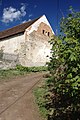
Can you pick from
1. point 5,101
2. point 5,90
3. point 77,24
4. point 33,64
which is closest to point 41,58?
point 33,64

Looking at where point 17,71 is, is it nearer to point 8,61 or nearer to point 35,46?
point 8,61

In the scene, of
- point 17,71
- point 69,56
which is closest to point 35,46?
point 17,71

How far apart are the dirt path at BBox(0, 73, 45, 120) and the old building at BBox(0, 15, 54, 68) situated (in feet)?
39.2

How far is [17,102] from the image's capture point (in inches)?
496

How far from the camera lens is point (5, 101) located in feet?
41.5

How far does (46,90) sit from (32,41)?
57.6 ft

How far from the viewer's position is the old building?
30.4 m

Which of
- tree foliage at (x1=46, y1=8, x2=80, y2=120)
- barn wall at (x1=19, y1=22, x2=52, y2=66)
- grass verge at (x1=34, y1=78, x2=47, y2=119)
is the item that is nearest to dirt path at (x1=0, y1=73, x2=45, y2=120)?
grass verge at (x1=34, y1=78, x2=47, y2=119)

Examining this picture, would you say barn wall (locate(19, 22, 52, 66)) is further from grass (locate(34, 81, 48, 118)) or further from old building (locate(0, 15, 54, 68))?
grass (locate(34, 81, 48, 118))

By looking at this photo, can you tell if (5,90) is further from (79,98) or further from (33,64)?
(33,64)

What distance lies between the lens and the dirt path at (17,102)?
419 inches

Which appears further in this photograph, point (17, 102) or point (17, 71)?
point (17, 71)

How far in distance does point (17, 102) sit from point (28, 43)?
19116mm

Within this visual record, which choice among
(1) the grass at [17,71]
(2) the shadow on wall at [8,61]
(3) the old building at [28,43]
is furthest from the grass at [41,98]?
(3) the old building at [28,43]
